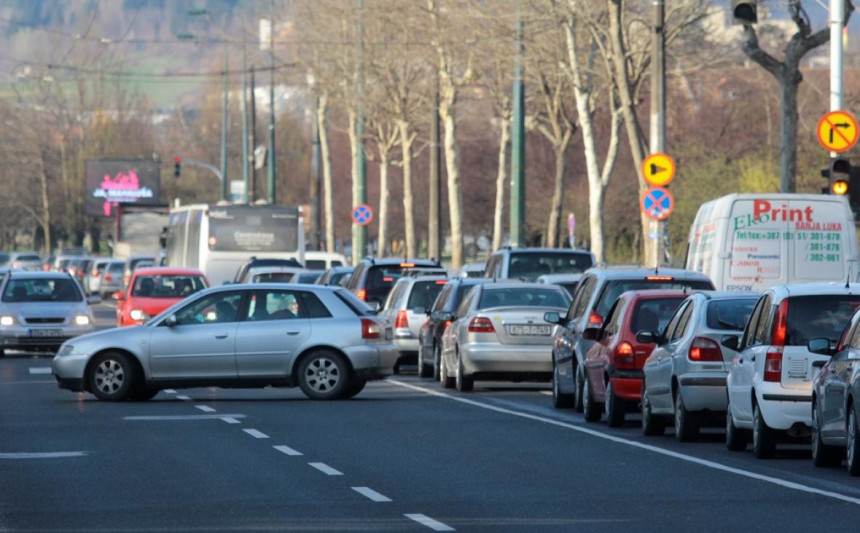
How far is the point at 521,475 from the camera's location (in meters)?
14.9

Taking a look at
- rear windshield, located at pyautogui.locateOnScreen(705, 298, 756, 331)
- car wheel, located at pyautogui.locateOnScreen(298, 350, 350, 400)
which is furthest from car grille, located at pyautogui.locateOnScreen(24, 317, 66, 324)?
rear windshield, located at pyautogui.locateOnScreen(705, 298, 756, 331)

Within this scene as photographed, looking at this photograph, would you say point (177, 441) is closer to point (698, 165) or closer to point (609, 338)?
point (609, 338)

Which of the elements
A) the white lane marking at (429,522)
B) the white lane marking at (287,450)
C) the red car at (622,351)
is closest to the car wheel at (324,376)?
the red car at (622,351)

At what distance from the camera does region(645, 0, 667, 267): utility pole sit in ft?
113

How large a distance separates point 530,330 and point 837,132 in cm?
608

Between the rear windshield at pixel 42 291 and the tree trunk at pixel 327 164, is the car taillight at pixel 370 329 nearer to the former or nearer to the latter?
the rear windshield at pixel 42 291

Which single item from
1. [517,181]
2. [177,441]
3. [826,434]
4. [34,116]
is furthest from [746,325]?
[34,116]

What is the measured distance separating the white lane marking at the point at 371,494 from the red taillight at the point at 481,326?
12.1 metres

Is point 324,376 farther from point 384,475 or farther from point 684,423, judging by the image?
point 384,475

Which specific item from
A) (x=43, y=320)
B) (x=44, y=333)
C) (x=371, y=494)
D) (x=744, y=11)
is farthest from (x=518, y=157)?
(x=371, y=494)

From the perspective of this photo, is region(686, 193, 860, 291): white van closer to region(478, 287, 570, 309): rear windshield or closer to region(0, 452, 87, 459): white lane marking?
region(478, 287, 570, 309): rear windshield

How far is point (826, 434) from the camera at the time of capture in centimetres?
1516

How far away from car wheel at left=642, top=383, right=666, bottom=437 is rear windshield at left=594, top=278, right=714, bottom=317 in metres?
3.25

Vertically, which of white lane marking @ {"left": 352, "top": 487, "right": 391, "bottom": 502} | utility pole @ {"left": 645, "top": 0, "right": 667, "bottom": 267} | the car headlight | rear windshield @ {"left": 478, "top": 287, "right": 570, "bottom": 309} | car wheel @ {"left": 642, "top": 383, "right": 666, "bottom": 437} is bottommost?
white lane marking @ {"left": 352, "top": 487, "right": 391, "bottom": 502}
